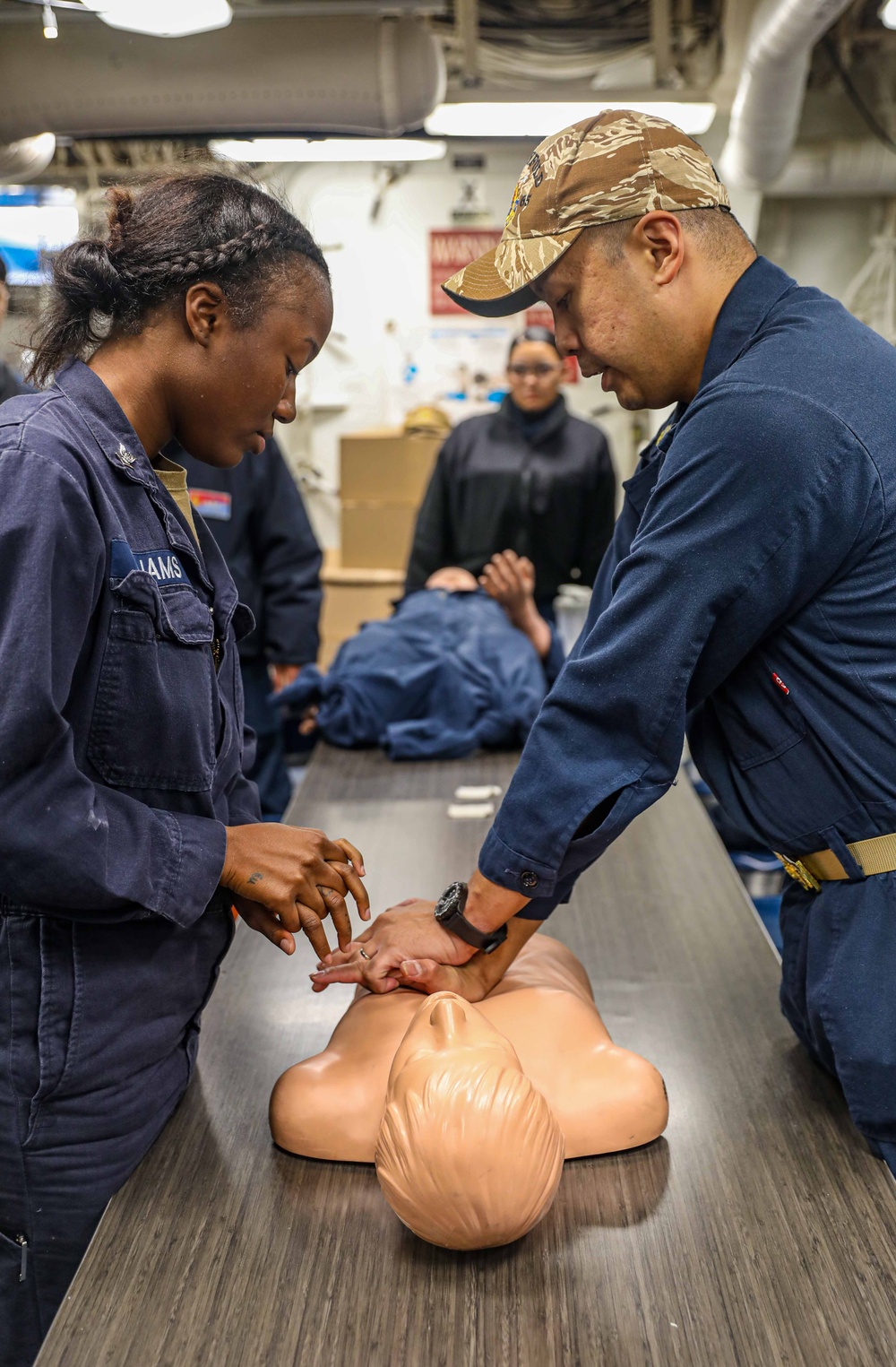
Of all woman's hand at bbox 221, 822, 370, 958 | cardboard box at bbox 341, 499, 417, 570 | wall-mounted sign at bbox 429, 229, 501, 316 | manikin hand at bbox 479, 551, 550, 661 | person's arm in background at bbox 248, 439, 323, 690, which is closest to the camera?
woman's hand at bbox 221, 822, 370, 958

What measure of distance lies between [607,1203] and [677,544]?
0.80 metres

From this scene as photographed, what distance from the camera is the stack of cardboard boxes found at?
5707 mm

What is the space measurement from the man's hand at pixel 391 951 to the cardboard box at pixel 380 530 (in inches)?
169

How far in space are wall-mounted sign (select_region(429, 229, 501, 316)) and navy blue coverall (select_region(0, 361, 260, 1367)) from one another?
18.3ft

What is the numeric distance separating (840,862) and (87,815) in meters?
0.91

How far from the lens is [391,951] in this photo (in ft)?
5.21

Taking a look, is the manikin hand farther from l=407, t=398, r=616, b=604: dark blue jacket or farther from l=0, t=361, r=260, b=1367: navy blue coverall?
l=0, t=361, r=260, b=1367: navy blue coverall

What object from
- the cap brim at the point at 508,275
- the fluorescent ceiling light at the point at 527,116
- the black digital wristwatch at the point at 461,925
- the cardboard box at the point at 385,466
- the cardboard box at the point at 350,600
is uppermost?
the cap brim at the point at 508,275

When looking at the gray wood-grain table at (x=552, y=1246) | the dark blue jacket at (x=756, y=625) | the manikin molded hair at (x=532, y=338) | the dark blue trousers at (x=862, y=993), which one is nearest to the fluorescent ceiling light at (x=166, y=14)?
the manikin molded hair at (x=532, y=338)

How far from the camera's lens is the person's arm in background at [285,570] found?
3305mm

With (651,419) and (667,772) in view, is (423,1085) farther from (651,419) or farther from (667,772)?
(651,419)

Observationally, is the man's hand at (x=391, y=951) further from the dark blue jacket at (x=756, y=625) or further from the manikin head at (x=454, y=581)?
the manikin head at (x=454, y=581)

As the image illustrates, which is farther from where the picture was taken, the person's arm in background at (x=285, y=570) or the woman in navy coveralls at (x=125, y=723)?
the person's arm in background at (x=285, y=570)

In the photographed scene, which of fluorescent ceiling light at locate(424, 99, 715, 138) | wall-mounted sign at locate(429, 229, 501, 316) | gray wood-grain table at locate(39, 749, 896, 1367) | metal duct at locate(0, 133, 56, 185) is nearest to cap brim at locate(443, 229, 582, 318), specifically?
gray wood-grain table at locate(39, 749, 896, 1367)
